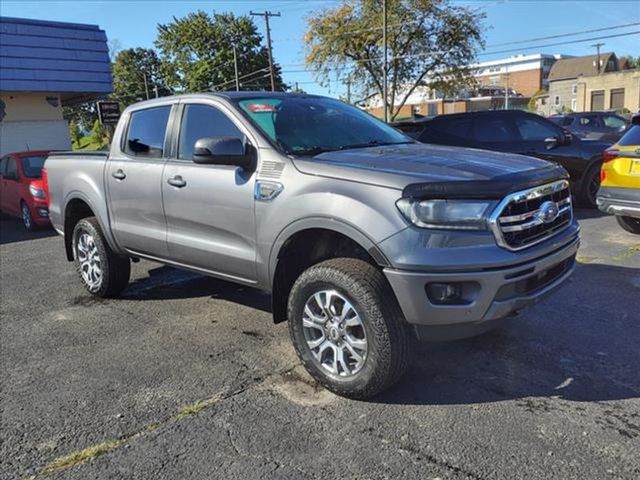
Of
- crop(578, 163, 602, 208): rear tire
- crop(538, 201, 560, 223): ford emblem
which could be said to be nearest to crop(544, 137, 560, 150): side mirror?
crop(578, 163, 602, 208): rear tire

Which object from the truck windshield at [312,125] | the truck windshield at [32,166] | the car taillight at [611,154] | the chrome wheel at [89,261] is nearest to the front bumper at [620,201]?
the car taillight at [611,154]

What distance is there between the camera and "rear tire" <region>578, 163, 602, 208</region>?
31.7 ft

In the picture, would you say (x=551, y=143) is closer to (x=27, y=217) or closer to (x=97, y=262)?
(x=97, y=262)

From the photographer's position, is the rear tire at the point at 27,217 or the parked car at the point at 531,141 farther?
the rear tire at the point at 27,217

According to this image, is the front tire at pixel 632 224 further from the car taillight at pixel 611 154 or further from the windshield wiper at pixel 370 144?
the windshield wiper at pixel 370 144

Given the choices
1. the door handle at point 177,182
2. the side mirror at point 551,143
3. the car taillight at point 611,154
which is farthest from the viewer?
the side mirror at point 551,143

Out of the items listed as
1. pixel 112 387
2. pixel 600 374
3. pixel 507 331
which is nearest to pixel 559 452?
pixel 600 374

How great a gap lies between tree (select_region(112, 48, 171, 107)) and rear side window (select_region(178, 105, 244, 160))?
229ft

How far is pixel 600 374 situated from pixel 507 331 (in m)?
0.88

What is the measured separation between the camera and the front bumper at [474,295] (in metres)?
2.98

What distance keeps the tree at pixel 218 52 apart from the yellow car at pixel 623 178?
52.5 meters

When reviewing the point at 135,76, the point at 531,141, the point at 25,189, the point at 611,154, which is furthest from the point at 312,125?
the point at 135,76

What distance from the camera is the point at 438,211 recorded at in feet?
9.91

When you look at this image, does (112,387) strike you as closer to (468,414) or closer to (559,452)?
(468,414)
